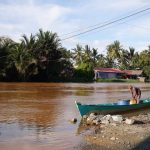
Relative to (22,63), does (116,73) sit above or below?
below

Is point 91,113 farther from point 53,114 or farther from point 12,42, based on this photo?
point 12,42

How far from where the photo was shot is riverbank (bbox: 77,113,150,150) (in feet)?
36.4

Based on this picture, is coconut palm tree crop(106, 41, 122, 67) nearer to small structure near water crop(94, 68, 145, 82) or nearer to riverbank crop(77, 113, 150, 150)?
small structure near water crop(94, 68, 145, 82)

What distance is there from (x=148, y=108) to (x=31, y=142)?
404 inches

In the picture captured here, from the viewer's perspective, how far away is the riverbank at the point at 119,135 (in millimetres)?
11082

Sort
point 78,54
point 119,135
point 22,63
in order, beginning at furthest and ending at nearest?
point 78,54, point 22,63, point 119,135

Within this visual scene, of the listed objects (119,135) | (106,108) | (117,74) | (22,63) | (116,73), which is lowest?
(119,135)

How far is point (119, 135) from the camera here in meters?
12.5

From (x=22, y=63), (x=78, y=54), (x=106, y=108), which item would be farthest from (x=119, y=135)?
(x=78, y=54)

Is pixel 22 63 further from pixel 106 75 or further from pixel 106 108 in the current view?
pixel 106 108

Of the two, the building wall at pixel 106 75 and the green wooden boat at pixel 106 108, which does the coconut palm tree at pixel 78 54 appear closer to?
the building wall at pixel 106 75

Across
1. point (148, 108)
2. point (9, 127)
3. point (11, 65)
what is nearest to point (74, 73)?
point (11, 65)

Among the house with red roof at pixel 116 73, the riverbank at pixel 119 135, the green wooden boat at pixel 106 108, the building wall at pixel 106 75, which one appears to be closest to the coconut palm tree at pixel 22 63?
the house with red roof at pixel 116 73

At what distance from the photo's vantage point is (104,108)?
17.2 metres
